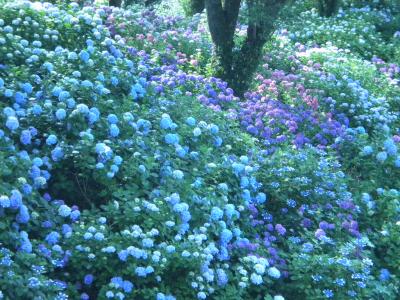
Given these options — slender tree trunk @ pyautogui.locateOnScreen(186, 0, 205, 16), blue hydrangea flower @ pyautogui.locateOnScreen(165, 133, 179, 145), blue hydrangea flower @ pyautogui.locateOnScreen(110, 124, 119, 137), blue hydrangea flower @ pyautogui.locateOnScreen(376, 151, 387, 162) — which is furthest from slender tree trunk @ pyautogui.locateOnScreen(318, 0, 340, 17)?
blue hydrangea flower @ pyautogui.locateOnScreen(110, 124, 119, 137)

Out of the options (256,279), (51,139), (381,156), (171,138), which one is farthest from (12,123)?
(381,156)

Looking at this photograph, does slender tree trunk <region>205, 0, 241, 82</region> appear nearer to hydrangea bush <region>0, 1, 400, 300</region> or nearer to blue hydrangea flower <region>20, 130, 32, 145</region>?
hydrangea bush <region>0, 1, 400, 300</region>

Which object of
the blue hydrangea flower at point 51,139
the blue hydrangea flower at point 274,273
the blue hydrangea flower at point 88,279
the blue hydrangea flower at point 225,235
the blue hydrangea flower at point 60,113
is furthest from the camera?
the blue hydrangea flower at point 60,113

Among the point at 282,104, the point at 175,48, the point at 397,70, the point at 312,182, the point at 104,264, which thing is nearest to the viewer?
the point at 104,264

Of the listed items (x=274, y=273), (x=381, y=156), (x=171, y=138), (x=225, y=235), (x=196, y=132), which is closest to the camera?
(x=274, y=273)

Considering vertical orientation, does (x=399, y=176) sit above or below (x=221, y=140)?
below

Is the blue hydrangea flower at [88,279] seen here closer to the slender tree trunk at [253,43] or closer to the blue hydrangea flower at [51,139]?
the blue hydrangea flower at [51,139]

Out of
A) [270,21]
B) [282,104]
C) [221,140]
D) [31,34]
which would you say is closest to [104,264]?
[221,140]

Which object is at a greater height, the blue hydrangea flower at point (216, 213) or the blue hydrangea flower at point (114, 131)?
the blue hydrangea flower at point (114, 131)

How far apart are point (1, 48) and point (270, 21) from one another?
287 cm

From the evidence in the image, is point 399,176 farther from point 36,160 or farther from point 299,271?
point 36,160

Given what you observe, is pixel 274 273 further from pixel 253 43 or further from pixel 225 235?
pixel 253 43

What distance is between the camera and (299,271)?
3.53 meters

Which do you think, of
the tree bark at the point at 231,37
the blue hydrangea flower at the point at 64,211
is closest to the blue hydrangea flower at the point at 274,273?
the blue hydrangea flower at the point at 64,211
